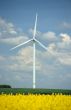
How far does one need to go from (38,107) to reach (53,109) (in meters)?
0.77

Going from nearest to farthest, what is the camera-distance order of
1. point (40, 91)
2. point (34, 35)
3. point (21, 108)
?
point (21, 108)
point (40, 91)
point (34, 35)

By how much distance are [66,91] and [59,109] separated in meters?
21.8

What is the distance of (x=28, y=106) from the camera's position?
54.2 feet

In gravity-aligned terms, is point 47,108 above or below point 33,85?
below

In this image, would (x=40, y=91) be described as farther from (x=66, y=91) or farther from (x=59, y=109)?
(x=59, y=109)

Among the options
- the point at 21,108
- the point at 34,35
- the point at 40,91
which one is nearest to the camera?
the point at 21,108

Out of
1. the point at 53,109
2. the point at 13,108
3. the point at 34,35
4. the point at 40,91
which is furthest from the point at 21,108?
the point at 34,35

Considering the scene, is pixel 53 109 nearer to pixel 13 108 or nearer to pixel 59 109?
pixel 59 109

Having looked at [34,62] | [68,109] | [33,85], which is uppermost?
[34,62]

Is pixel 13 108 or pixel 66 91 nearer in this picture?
pixel 13 108

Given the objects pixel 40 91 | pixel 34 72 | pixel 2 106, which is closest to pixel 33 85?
pixel 34 72

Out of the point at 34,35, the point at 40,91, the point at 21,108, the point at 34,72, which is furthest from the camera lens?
the point at 34,35

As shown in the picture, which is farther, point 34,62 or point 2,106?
point 34,62

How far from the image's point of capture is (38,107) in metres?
16.4
